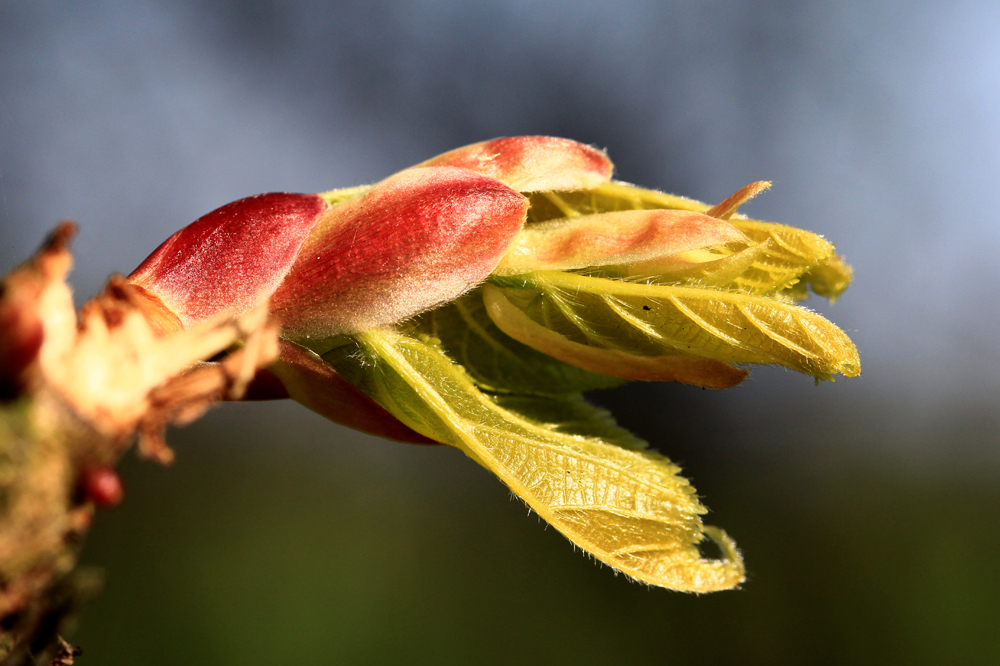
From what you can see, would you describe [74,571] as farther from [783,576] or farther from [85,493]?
[783,576]

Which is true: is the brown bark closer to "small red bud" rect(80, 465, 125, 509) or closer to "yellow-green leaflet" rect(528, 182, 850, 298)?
"small red bud" rect(80, 465, 125, 509)

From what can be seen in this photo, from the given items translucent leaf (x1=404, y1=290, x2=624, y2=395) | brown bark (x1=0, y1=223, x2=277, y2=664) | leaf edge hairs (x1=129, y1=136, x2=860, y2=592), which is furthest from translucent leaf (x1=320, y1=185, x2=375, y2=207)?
brown bark (x1=0, y1=223, x2=277, y2=664)

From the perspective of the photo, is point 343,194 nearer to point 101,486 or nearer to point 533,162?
point 533,162

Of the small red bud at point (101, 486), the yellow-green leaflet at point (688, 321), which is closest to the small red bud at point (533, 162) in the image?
the yellow-green leaflet at point (688, 321)

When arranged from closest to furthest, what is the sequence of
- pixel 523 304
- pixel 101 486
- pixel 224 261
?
pixel 101 486
pixel 224 261
pixel 523 304

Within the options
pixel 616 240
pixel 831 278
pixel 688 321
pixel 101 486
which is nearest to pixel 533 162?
pixel 616 240

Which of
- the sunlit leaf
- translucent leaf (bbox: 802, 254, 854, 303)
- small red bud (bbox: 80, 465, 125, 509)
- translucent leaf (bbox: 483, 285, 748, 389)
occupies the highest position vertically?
the sunlit leaf

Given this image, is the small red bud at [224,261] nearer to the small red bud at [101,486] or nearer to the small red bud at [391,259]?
the small red bud at [391,259]
